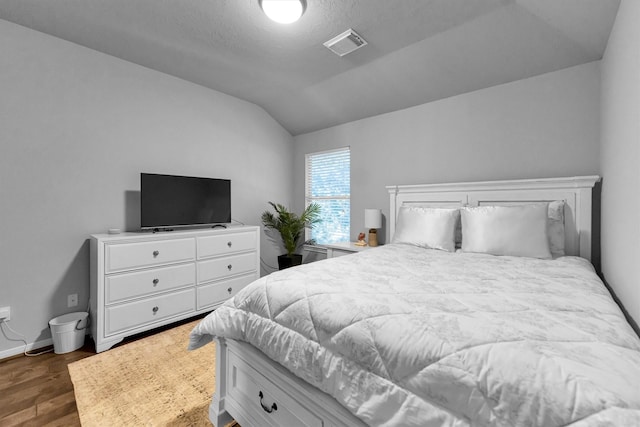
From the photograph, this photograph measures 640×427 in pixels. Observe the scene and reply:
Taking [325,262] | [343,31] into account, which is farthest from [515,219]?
[343,31]

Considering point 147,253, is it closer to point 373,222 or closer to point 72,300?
point 72,300

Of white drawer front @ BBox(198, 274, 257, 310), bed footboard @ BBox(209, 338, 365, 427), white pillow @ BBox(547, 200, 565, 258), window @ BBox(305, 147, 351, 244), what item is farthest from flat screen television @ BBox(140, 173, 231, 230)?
white pillow @ BBox(547, 200, 565, 258)

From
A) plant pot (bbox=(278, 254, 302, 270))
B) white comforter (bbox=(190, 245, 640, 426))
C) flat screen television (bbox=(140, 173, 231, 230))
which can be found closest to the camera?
white comforter (bbox=(190, 245, 640, 426))

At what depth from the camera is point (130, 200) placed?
114 inches

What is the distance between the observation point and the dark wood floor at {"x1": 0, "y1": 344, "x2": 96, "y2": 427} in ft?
5.20

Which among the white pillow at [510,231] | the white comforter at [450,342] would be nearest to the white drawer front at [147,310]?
the white comforter at [450,342]

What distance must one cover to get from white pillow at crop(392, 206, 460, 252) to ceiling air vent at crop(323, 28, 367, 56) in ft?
5.23

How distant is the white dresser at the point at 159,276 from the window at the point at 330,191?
4.38 ft

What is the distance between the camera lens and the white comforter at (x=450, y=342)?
2.21 ft

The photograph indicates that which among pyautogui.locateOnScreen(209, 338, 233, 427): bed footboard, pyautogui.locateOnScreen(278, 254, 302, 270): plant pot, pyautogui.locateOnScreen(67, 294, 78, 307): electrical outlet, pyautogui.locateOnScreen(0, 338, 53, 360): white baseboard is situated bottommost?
pyautogui.locateOnScreen(0, 338, 53, 360): white baseboard

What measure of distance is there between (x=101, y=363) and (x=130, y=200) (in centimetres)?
149

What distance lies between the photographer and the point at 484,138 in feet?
9.27

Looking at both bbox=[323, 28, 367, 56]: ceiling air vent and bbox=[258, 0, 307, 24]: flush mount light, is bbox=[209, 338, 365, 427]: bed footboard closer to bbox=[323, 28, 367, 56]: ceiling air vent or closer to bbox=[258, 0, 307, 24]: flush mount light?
bbox=[258, 0, 307, 24]: flush mount light

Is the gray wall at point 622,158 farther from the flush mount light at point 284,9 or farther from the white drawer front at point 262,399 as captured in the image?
the flush mount light at point 284,9
